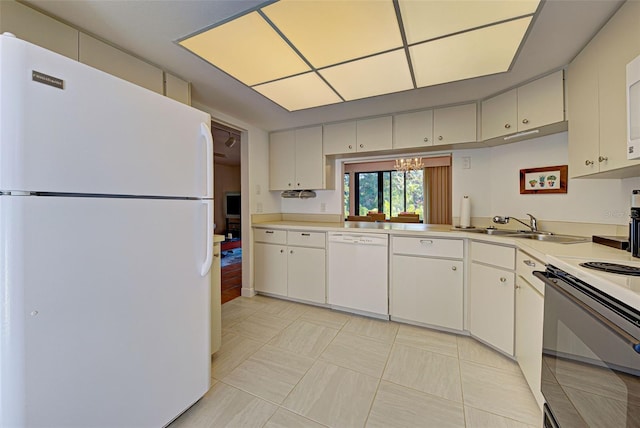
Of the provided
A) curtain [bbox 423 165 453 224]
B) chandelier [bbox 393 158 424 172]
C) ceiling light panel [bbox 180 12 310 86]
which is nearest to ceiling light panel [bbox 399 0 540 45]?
ceiling light panel [bbox 180 12 310 86]

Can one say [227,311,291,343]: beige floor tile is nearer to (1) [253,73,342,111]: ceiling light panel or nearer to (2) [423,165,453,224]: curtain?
(1) [253,73,342,111]: ceiling light panel

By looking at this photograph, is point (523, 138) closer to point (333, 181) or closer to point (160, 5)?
point (333, 181)

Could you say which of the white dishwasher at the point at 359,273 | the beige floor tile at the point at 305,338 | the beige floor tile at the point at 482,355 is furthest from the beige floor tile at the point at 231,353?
the beige floor tile at the point at 482,355

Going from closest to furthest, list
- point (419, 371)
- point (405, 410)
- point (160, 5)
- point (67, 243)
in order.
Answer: point (67, 243) → point (160, 5) → point (405, 410) → point (419, 371)

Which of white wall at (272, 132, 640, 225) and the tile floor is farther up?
white wall at (272, 132, 640, 225)

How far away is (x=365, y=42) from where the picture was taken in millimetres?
1475

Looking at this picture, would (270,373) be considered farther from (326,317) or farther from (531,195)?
(531,195)

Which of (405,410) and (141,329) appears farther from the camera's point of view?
(405,410)

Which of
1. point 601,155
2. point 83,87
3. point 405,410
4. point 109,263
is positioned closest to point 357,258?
point 405,410

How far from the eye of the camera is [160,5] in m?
1.25

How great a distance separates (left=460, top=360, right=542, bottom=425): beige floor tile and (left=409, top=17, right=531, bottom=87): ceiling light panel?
211 cm

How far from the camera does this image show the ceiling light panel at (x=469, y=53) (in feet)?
4.55

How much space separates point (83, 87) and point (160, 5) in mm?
691

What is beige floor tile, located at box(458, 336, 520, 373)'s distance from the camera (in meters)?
1.79
